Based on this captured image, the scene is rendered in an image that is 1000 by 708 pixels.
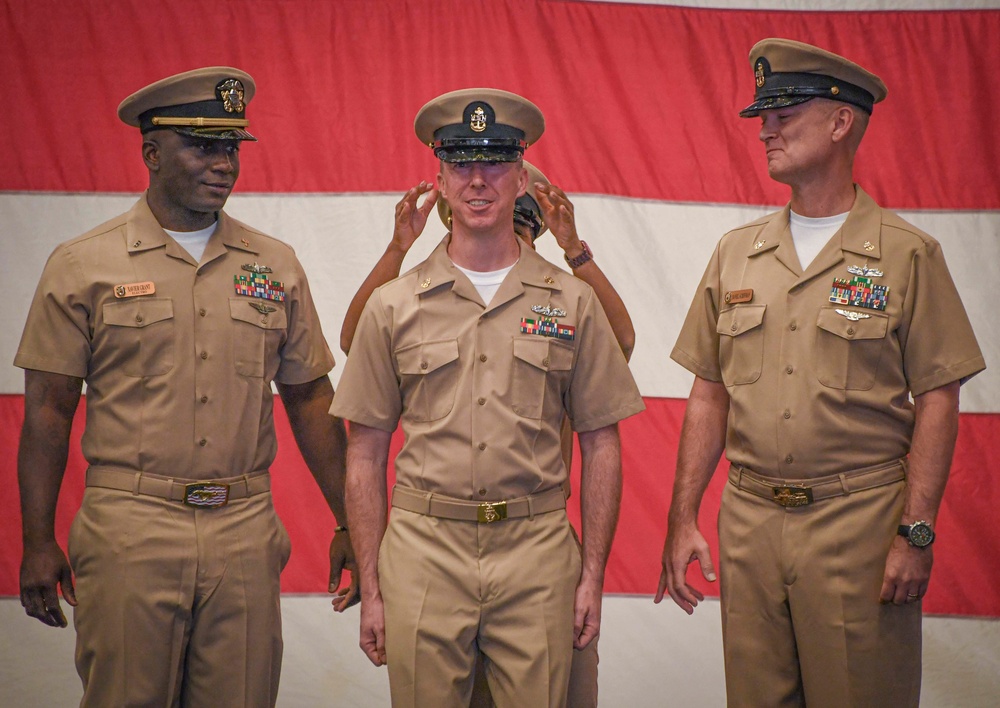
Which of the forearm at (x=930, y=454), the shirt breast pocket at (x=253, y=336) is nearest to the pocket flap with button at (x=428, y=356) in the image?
the shirt breast pocket at (x=253, y=336)

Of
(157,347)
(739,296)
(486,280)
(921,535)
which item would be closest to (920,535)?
(921,535)

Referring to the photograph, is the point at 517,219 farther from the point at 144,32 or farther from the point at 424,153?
the point at 144,32

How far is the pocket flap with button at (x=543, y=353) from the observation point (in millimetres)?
2453

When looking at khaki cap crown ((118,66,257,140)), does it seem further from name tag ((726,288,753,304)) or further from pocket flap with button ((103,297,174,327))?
name tag ((726,288,753,304))

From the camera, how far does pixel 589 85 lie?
4.08 m

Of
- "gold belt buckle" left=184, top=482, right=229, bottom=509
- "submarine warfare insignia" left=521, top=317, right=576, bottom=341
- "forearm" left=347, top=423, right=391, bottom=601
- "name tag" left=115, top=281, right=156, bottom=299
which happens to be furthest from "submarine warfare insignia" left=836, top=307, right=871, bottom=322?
"name tag" left=115, top=281, right=156, bottom=299

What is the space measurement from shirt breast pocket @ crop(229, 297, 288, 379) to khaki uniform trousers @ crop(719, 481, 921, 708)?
1.24 meters

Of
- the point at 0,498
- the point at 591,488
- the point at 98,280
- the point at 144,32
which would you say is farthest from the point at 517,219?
the point at 0,498

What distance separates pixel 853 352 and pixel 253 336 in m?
1.44

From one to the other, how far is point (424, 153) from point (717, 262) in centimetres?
155

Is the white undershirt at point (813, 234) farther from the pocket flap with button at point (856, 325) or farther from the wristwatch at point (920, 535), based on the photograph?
the wristwatch at point (920, 535)

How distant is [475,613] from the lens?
2.33 m

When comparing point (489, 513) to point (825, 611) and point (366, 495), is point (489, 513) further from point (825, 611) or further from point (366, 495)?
point (825, 611)

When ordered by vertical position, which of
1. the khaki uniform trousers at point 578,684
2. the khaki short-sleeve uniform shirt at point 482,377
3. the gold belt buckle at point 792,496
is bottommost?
the khaki uniform trousers at point 578,684
